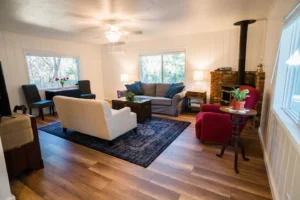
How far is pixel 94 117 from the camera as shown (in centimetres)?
268

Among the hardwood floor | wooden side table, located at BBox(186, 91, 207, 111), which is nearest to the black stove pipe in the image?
wooden side table, located at BBox(186, 91, 207, 111)

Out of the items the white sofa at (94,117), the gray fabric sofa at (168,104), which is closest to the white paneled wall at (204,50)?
the gray fabric sofa at (168,104)

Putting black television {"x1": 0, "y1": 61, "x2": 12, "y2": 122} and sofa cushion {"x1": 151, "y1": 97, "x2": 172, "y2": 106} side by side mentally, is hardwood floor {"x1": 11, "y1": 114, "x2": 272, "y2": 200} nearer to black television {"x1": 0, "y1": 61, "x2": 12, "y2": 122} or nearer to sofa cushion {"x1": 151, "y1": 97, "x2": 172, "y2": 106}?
black television {"x1": 0, "y1": 61, "x2": 12, "y2": 122}

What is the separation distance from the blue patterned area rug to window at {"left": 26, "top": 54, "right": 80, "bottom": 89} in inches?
74.3

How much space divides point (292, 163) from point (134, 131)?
8.39 ft

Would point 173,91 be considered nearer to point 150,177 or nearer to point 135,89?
point 135,89

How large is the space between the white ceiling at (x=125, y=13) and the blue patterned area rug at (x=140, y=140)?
2.35 m

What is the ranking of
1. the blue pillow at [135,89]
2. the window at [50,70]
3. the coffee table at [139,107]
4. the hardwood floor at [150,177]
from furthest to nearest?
1. the blue pillow at [135,89]
2. the window at [50,70]
3. the coffee table at [139,107]
4. the hardwood floor at [150,177]

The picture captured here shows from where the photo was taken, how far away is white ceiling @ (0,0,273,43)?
2.58 meters

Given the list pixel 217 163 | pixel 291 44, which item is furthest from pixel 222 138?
pixel 291 44

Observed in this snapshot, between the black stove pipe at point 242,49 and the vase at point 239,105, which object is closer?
the vase at point 239,105

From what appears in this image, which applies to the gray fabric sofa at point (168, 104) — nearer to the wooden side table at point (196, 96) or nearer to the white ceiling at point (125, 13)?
the wooden side table at point (196, 96)

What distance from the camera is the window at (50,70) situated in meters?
4.88

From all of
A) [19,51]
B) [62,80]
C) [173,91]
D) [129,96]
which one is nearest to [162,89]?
[173,91]
